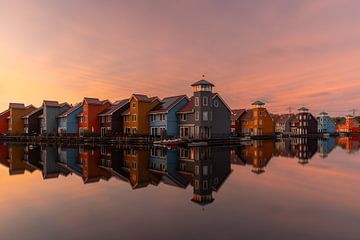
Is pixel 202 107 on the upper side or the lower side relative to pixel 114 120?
upper

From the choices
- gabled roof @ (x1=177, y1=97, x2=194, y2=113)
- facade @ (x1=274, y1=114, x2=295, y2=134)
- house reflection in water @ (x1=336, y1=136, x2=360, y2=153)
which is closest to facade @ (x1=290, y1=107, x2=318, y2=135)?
facade @ (x1=274, y1=114, x2=295, y2=134)

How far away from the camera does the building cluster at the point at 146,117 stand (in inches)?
2350

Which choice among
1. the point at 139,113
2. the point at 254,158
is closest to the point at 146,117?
the point at 139,113

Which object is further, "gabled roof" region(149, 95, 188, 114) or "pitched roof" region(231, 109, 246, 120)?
"pitched roof" region(231, 109, 246, 120)

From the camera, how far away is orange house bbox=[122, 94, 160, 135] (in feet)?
216

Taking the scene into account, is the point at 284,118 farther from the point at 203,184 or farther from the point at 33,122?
the point at 203,184

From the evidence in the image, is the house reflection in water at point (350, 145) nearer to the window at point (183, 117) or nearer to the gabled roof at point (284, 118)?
the window at point (183, 117)

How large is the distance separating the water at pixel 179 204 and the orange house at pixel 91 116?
48543mm

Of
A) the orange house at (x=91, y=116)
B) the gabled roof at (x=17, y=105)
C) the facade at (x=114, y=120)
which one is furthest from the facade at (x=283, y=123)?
the gabled roof at (x=17, y=105)

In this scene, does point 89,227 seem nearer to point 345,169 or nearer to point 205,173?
point 205,173

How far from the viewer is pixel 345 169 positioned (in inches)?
1090

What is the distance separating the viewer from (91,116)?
74.6 meters

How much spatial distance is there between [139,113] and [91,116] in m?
16.2

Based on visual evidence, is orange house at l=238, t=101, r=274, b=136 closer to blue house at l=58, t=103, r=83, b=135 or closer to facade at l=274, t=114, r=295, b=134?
facade at l=274, t=114, r=295, b=134
